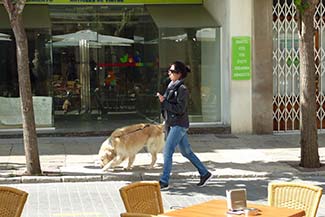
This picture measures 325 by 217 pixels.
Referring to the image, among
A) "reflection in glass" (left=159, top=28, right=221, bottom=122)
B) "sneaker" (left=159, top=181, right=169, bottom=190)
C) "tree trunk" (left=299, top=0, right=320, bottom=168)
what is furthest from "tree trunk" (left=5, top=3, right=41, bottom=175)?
"reflection in glass" (left=159, top=28, right=221, bottom=122)

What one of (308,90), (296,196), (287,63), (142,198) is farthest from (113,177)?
(287,63)

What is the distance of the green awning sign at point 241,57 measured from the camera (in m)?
16.1

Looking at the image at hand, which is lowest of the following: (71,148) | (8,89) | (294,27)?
(71,148)

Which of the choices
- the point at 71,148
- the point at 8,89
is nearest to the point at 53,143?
the point at 71,148

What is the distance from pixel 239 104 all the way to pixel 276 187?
1078 centimetres

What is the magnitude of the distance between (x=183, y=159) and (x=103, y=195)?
3.40 meters

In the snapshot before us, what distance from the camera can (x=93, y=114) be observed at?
1873 centimetres

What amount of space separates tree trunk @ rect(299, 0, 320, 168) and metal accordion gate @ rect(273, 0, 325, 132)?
497cm

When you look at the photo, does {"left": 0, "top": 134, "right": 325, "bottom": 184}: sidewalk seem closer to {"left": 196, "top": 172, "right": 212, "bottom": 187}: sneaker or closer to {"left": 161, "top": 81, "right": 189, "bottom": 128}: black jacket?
{"left": 196, "top": 172, "right": 212, "bottom": 187}: sneaker

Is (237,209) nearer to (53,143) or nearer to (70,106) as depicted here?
(53,143)

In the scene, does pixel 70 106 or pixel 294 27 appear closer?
pixel 294 27

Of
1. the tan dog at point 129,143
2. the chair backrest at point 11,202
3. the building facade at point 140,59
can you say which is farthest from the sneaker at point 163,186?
the building facade at point 140,59

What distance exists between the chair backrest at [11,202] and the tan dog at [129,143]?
5754mm

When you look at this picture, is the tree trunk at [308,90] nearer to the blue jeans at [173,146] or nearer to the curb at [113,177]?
the curb at [113,177]
